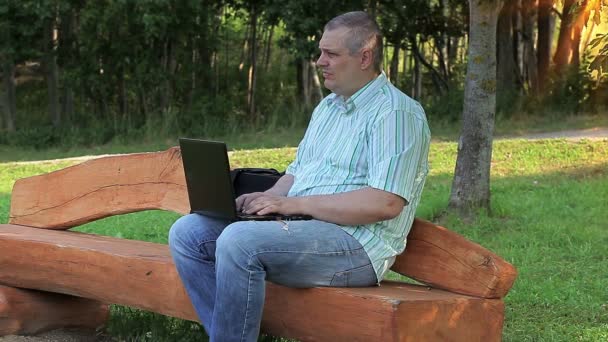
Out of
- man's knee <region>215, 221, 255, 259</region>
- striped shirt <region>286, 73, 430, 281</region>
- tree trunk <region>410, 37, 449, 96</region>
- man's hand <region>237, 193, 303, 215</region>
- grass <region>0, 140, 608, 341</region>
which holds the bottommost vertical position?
grass <region>0, 140, 608, 341</region>

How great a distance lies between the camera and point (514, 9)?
1888 cm

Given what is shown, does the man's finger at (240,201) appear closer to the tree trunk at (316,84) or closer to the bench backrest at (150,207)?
the bench backrest at (150,207)

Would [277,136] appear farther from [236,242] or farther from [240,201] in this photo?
[236,242]

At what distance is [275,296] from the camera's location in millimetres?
3838

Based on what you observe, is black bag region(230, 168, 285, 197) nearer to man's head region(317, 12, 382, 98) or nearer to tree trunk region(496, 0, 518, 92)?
man's head region(317, 12, 382, 98)

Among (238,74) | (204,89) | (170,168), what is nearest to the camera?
(170,168)

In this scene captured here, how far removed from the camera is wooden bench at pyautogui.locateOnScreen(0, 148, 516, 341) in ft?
11.6

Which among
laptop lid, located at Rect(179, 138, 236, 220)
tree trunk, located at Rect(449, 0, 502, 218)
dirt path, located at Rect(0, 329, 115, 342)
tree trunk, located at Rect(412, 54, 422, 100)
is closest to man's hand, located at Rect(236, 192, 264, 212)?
laptop lid, located at Rect(179, 138, 236, 220)

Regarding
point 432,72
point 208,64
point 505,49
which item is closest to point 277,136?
point 208,64

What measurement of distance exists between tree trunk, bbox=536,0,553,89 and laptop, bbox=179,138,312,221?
1533 centimetres

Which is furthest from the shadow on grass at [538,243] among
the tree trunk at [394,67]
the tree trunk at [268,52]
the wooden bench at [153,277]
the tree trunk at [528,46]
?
the tree trunk at [268,52]

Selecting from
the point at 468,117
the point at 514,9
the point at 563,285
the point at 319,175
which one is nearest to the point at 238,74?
the point at 514,9

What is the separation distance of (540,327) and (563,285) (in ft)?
2.90

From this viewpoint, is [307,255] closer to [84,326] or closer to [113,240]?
[113,240]
